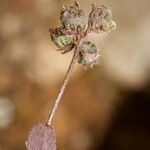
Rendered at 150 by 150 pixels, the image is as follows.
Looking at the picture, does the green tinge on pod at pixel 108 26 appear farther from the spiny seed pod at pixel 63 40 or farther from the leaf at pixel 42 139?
the leaf at pixel 42 139

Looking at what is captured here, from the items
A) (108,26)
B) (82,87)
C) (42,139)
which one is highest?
(108,26)

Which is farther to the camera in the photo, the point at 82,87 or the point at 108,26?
the point at 82,87

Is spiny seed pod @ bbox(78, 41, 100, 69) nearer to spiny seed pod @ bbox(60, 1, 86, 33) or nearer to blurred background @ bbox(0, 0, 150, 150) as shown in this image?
spiny seed pod @ bbox(60, 1, 86, 33)

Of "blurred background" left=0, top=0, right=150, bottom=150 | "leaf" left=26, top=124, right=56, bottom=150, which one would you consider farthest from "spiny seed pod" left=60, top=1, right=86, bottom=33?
"blurred background" left=0, top=0, right=150, bottom=150

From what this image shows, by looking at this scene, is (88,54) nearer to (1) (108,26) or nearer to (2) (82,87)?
(1) (108,26)

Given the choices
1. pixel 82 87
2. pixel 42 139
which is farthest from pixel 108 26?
pixel 82 87

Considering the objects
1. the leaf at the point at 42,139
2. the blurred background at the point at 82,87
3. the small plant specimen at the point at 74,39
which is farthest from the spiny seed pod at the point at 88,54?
the blurred background at the point at 82,87

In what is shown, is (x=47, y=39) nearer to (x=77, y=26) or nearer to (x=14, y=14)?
(x=14, y=14)
